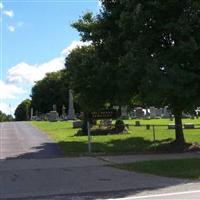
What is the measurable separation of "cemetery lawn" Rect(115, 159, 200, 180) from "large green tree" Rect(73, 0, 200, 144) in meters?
3.21

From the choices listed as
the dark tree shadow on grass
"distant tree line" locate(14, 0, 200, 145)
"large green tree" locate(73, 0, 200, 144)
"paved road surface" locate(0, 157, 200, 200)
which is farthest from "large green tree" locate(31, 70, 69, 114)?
"paved road surface" locate(0, 157, 200, 200)

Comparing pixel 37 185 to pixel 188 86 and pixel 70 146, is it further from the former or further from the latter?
pixel 70 146

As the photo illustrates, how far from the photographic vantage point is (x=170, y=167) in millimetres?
17625

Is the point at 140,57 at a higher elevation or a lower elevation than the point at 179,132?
higher

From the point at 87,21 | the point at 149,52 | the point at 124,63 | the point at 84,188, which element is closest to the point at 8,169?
the point at 84,188

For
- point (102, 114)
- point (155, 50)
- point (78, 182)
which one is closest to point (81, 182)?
point (78, 182)

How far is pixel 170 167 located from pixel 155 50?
7051mm

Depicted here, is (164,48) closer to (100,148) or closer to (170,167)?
(100,148)

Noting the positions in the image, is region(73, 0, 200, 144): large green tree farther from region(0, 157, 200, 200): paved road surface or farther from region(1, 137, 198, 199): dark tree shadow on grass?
region(0, 157, 200, 200): paved road surface

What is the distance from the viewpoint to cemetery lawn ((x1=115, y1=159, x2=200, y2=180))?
16328 millimetres

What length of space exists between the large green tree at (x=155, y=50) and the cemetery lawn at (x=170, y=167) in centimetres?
321

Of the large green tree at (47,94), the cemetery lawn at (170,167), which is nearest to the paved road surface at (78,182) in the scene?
the cemetery lawn at (170,167)

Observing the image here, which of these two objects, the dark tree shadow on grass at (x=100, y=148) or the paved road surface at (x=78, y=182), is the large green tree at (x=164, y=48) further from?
the paved road surface at (x=78, y=182)

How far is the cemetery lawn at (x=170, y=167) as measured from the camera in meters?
16.3
